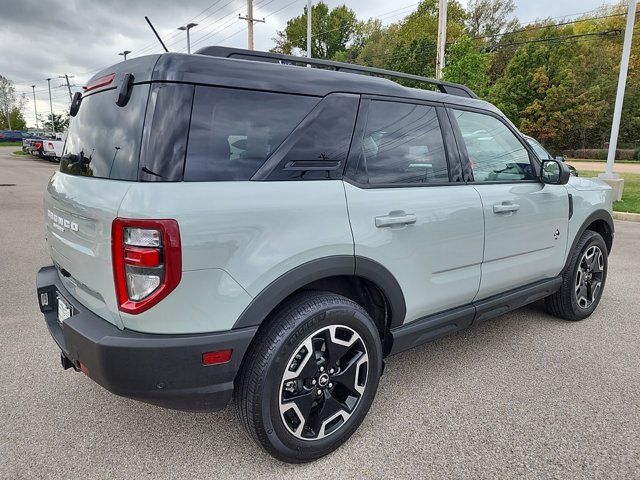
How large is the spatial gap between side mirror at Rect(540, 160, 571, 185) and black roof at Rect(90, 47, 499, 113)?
1507 mm

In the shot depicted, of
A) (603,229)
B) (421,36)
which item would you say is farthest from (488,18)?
(603,229)

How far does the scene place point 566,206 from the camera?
3604 mm

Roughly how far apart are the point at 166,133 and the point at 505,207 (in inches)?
88.5

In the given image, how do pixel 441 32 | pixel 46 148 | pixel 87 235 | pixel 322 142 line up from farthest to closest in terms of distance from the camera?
pixel 46 148
pixel 441 32
pixel 322 142
pixel 87 235

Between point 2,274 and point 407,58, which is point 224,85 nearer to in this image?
point 2,274

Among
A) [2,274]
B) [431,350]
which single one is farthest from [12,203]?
[431,350]

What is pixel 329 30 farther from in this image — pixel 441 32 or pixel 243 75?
pixel 243 75

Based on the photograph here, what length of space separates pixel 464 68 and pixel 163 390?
13.8 meters

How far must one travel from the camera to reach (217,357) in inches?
74.0

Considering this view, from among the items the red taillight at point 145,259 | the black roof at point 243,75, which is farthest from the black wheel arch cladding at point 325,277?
the black roof at point 243,75

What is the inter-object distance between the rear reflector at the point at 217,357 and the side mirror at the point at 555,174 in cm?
275

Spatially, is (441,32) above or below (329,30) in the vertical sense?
below

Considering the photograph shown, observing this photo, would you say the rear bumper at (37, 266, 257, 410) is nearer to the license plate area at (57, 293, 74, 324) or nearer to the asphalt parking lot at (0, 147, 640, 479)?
the license plate area at (57, 293, 74, 324)

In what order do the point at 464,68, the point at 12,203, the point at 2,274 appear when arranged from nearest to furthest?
the point at 2,274 → the point at 12,203 → the point at 464,68
